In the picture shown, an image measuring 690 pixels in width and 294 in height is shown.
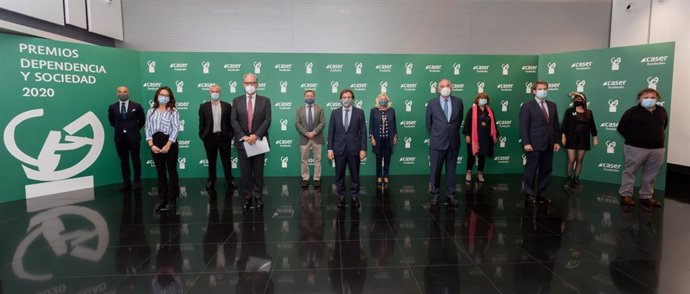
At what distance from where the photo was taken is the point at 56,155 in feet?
19.3

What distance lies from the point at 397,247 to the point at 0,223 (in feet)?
15.2

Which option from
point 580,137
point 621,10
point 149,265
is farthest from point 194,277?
point 621,10

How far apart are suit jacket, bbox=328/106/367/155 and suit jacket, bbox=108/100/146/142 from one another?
352 cm

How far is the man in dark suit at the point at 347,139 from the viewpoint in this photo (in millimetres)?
4793

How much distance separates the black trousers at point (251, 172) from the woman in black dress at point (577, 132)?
5112 millimetres

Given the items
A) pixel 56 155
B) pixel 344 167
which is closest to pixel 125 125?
pixel 56 155

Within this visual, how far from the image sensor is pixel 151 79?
706 cm

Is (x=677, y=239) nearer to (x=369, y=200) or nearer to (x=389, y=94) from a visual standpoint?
(x=369, y=200)

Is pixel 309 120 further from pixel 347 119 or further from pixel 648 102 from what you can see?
pixel 648 102

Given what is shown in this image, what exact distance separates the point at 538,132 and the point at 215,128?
4.87 meters

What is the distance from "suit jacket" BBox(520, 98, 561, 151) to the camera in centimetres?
478

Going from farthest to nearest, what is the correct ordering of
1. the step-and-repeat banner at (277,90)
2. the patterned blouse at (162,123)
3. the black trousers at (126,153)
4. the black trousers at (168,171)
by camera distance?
the black trousers at (126,153)
the step-and-repeat banner at (277,90)
the black trousers at (168,171)
the patterned blouse at (162,123)

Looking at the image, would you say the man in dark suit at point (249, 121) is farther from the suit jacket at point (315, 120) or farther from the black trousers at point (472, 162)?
the black trousers at point (472, 162)

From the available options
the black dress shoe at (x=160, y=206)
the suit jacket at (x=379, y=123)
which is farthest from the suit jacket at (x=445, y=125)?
the black dress shoe at (x=160, y=206)
